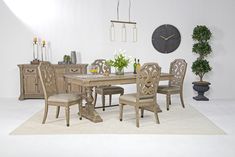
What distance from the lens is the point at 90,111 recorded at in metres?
4.43

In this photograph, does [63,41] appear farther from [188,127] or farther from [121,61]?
[188,127]

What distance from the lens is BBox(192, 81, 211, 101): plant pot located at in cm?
592

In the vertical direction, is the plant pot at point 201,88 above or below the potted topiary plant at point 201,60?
below

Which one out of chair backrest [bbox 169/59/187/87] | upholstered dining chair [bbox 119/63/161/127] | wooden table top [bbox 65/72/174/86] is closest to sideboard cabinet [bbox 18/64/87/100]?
wooden table top [bbox 65/72/174/86]

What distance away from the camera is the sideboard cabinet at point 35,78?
6113mm

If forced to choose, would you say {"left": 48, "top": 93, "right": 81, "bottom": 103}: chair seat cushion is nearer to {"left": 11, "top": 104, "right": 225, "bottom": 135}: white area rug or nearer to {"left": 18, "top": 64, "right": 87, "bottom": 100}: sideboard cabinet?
{"left": 11, "top": 104, "right": 225, "bottom": 135}: white area rug


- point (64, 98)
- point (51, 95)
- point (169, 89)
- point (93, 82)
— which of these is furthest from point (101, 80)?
point (169, 89)

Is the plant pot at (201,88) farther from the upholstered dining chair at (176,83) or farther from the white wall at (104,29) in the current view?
the upholstered dining chair at (176,83)

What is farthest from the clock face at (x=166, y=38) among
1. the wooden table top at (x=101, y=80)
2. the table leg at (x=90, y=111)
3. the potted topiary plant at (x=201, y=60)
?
the table leg at (x=90, y=111)

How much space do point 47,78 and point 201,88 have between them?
356 cm

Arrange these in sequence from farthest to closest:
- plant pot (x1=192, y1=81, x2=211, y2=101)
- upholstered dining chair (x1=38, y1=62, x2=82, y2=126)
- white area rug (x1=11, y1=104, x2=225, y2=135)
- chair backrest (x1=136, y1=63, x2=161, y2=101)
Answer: plant pot (x1=192, y1=81, x2=211, y2=101) < upholstered dining chair (x1=38, y1=62, x2=82, y2=126) < chair backrest (x1=136, y1=63, x2=161, y2=101) < white area rug (x1=11, y1=104, x2=225, y2=135)

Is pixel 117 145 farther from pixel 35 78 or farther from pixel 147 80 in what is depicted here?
pixel 35 78

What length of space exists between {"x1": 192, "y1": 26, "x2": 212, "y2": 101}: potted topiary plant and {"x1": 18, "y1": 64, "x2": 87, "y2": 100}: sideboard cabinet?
2.66 m

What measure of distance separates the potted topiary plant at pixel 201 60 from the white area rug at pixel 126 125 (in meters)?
1.22
